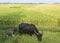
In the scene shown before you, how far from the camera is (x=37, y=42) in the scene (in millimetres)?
4422

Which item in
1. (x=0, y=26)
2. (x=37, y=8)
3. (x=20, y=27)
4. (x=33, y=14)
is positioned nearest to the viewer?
(x=20, y=27)

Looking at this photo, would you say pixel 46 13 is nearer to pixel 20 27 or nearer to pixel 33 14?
pixel 33 14

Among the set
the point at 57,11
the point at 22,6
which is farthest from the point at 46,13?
the point at 22,6

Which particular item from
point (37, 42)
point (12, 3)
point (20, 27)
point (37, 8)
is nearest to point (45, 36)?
point (37, 42)

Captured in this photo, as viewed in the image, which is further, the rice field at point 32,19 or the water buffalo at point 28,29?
the water buffalo at point 28,29

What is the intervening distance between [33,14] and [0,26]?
108 cm

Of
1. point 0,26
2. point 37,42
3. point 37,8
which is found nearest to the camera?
point 37,42

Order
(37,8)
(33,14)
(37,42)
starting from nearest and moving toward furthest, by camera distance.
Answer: (37,42) < (33,14) < (37,8)

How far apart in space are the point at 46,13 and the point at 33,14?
0.41 meters

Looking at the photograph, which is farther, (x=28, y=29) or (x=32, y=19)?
(x=32, y=19)

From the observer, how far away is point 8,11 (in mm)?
6000

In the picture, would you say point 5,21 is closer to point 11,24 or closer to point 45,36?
point 11,24

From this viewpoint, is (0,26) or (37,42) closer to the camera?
(37,42)

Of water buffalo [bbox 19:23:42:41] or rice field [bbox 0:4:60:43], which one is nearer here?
rice field [bbox 0:4:60:43]
